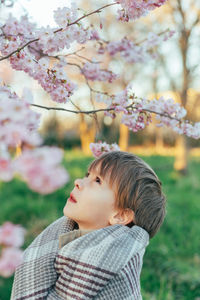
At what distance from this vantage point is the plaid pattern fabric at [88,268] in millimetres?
1197

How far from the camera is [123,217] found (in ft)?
4.65

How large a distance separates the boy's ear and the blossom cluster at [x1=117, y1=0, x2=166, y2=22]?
76 cm

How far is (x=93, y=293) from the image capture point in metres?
1.18

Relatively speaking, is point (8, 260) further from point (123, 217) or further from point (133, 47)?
point (133, 47)

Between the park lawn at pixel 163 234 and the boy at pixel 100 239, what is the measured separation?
1.65 m

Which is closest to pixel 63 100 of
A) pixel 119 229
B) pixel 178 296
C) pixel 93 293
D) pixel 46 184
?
pixel 119 229

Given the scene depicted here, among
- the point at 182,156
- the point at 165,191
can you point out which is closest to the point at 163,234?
the point at 165,191

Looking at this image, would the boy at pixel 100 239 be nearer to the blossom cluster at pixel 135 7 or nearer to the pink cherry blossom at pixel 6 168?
the blossom cluster at pixel 135 7

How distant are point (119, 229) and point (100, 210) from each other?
110 mm

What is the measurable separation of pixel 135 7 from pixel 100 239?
34.3 inches

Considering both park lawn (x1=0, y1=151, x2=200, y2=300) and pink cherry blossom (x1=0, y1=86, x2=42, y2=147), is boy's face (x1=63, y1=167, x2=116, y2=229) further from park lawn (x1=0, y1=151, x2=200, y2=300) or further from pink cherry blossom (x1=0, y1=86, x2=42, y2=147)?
park lawn (x1=0, y1=151, x2=200, y2=300)

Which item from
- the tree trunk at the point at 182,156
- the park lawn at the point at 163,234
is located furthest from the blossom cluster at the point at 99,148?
the tree trunk at the point at 182,156

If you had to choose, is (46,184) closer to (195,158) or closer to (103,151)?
(103,151)

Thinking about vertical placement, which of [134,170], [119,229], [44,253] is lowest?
[44,253]
